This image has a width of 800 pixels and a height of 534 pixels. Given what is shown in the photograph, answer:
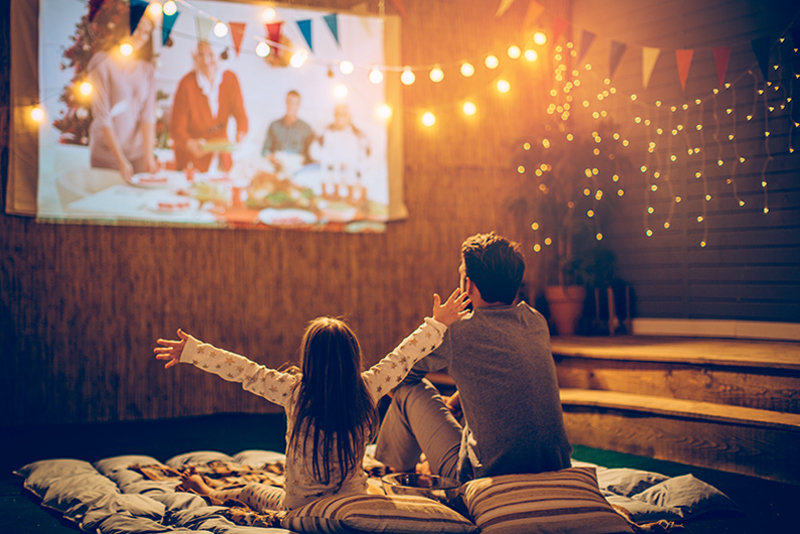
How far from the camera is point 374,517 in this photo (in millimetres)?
1740

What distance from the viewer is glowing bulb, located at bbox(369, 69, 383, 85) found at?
15.1 feet

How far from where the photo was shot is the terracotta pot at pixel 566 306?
16.1 feet

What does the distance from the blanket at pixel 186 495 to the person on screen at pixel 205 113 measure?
2118mm

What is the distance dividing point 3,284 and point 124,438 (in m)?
1.26

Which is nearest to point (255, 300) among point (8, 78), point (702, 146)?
point (8, 78)

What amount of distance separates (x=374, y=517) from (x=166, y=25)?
11.5ft

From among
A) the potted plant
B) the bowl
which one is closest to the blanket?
the bowl

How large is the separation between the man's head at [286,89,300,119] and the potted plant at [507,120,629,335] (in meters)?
1.73

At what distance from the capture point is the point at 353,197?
15.1 ft

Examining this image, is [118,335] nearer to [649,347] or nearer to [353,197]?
[353,197]

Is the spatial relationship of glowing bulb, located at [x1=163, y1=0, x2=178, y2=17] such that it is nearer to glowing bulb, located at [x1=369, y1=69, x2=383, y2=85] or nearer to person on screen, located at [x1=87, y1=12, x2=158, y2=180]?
person on screen, located at [x1=87, y1=12, x2=158, y2=180]

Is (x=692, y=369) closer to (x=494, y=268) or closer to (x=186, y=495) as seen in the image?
(x=494, y=268)

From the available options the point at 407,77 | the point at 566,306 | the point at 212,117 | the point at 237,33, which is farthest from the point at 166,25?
the point at 566,306

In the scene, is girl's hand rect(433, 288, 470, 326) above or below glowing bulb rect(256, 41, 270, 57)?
below
